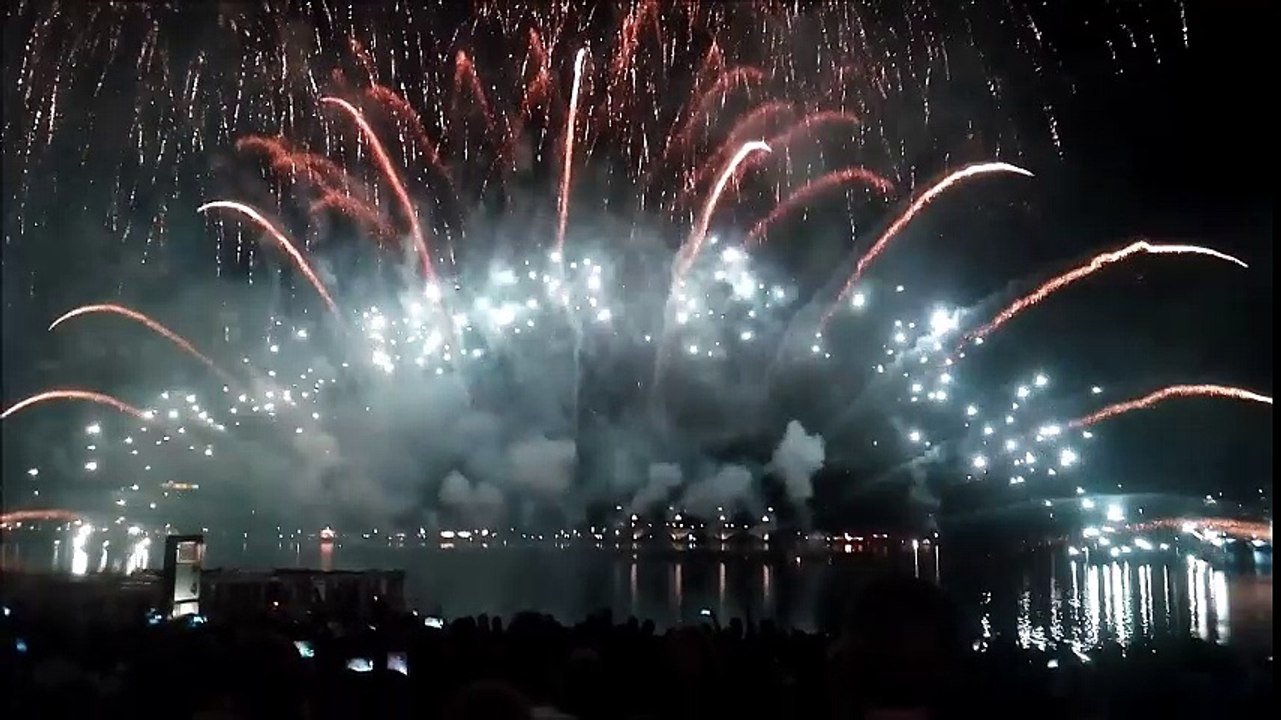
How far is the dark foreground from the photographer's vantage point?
7184mm

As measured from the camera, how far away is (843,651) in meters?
2.92

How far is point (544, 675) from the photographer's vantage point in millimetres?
8625

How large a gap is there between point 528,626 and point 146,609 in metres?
6.22

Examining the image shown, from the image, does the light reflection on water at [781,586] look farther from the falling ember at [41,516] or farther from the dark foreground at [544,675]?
the dark foreground at [544,675]

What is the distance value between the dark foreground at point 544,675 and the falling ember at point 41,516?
24521 millimetres

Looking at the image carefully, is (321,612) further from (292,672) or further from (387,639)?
(292,672)

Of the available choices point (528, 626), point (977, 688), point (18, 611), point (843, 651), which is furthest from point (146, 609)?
point (843, 651)

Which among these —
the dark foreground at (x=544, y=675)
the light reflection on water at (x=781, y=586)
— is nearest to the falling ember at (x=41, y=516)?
the light reflection on water at (x=781, y=586)

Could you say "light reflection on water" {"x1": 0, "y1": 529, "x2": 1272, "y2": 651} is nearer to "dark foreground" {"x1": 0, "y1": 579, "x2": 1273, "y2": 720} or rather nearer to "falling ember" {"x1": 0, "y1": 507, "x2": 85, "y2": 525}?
"falling ember" {"x1": 0, "y1": 507, "x2": 85, "y2": 525}

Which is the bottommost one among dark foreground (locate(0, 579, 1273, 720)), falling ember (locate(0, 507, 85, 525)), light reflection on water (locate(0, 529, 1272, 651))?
light reflection on water (locate(0, 529, 1272, 651))

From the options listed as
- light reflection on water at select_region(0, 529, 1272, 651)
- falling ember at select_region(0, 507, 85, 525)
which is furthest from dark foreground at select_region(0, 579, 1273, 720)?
falling ember at select_region(0, 507, 85, 525)

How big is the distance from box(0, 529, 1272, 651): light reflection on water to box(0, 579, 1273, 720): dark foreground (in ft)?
11.6

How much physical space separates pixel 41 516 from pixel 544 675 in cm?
3687

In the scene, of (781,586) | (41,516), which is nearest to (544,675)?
(41,516)
